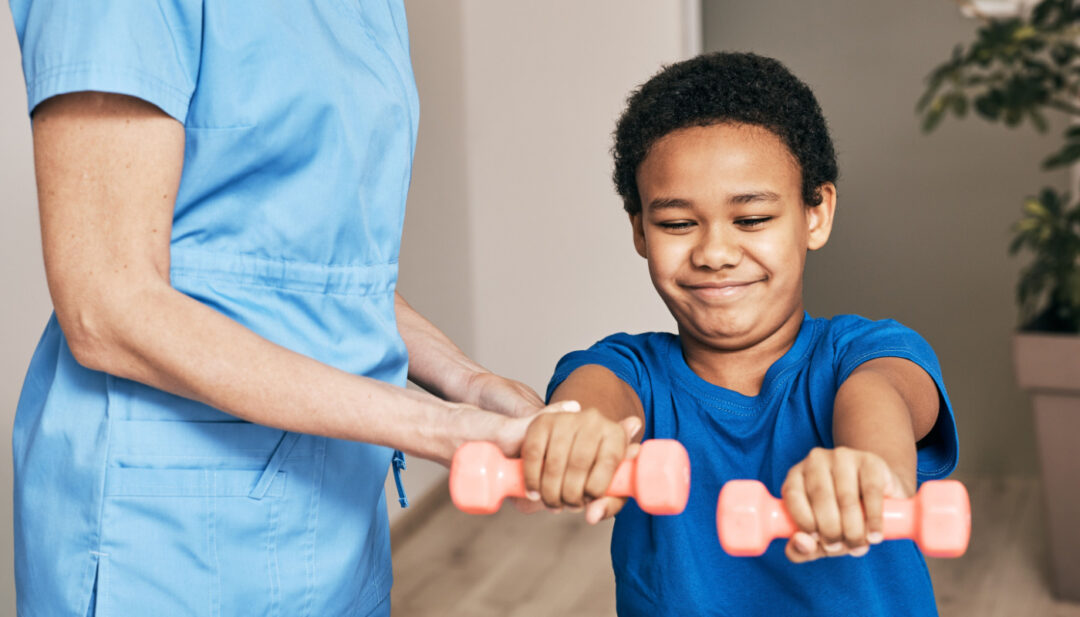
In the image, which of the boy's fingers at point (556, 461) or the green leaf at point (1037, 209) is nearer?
the boy's fingers at point (556, 461)

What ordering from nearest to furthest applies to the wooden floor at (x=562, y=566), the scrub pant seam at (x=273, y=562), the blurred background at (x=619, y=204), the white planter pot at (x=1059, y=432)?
the scrub pant seam at (x=273, y=562) < the white planter pot at (x=1059, y=432) < the wooden floor at (x=562, y=566) < the blurred background at (x=619, y=204)

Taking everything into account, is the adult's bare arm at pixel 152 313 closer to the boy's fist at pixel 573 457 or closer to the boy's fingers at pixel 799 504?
the boy's fist at pixel 573 457

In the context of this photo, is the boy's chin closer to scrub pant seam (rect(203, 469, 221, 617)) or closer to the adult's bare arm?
the adult's bare arm

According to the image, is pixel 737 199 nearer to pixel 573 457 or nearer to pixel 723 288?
pixel 723 288

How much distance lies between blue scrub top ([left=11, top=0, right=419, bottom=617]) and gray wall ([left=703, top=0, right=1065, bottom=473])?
2580 mm

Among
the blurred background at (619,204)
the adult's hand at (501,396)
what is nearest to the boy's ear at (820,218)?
the adult's hand at (501,396)

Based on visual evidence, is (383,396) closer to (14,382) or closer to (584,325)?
(14,382)

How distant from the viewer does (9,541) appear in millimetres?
1678

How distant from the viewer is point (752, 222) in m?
1.12

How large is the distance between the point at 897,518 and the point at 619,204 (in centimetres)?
255

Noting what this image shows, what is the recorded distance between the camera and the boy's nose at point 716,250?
109 cm

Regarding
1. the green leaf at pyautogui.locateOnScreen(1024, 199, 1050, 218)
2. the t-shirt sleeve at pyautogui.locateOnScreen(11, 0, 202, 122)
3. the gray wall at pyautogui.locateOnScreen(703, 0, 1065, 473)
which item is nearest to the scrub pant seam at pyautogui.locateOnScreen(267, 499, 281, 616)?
the t-shirt sleeve at pyautogui.locateOnScreen(11, 0, 202, 122)

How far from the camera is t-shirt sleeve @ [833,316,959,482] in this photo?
3.46 ft

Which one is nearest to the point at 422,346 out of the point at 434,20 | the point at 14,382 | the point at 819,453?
the point at 819,453
